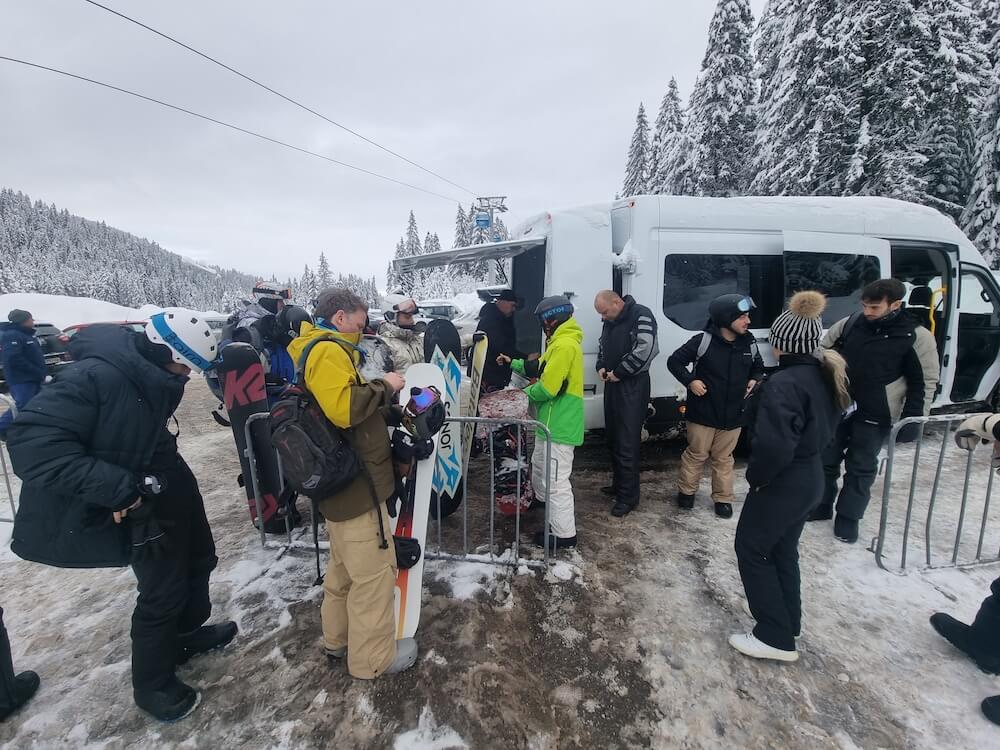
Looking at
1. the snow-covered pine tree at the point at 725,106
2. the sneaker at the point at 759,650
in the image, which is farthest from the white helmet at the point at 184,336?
the snow-covered pine tree at the point at 725,106

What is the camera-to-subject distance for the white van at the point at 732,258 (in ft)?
15.1

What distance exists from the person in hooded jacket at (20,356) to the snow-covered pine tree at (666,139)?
21.7 metres

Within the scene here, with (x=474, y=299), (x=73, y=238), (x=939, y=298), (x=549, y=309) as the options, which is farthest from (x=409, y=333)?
(x=73, y=238)

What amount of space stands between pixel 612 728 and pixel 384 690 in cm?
124

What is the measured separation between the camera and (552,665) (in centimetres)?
258

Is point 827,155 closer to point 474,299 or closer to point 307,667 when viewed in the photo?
point 307,667

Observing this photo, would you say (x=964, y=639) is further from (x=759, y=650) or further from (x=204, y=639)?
(x=204, y=639)

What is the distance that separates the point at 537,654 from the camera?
8.75 ft

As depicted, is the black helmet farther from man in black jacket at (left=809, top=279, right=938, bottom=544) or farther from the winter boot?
the winter boot

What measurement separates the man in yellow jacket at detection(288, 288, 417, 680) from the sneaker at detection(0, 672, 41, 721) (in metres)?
1.58

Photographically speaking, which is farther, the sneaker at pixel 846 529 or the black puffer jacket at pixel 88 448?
the sneaker at pixel 846 529

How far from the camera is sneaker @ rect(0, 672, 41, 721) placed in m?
2.28

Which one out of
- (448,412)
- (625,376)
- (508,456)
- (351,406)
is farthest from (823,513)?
(351,406)

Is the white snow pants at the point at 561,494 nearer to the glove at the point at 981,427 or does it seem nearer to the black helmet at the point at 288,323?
the glove at the point at 981,427
